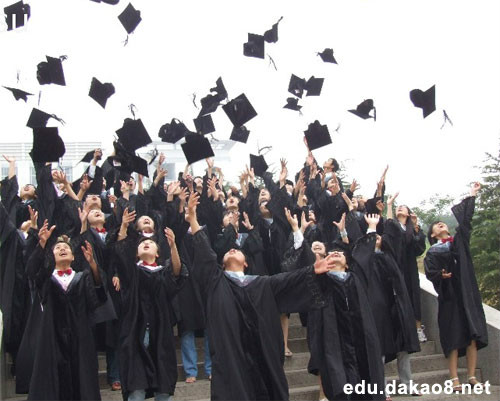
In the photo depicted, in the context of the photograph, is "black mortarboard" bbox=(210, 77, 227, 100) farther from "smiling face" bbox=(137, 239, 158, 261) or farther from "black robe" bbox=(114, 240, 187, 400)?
"black robe" bbox=(114, 240, 187, 400)

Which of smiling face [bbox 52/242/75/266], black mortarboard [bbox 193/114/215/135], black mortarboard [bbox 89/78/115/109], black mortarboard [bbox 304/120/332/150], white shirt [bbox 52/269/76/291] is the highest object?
black mortarboard [bbox 89/78/115/109]

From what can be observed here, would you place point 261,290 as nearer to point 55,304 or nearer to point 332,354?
point 332,354

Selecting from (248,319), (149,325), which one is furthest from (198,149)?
(248,319)

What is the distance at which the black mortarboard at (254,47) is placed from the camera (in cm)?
1002

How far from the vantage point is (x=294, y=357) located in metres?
7.50

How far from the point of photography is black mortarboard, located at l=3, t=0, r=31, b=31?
8.66 metres

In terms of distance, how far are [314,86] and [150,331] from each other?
215 inches

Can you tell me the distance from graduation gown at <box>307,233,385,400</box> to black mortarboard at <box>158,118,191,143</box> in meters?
4.33

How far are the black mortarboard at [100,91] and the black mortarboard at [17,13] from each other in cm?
129

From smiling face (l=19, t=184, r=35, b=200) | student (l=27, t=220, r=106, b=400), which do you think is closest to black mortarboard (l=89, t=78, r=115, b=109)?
smiling face (l=19, t=184, r=35, b=200)

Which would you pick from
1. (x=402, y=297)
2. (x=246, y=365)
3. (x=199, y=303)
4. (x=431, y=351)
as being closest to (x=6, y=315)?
(x=199, y=303)

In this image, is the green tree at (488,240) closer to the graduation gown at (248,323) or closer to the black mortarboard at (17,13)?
the graduation gown at (248,323)

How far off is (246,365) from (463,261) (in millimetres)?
3057

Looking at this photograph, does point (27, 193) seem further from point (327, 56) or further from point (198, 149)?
point (327, 56)
